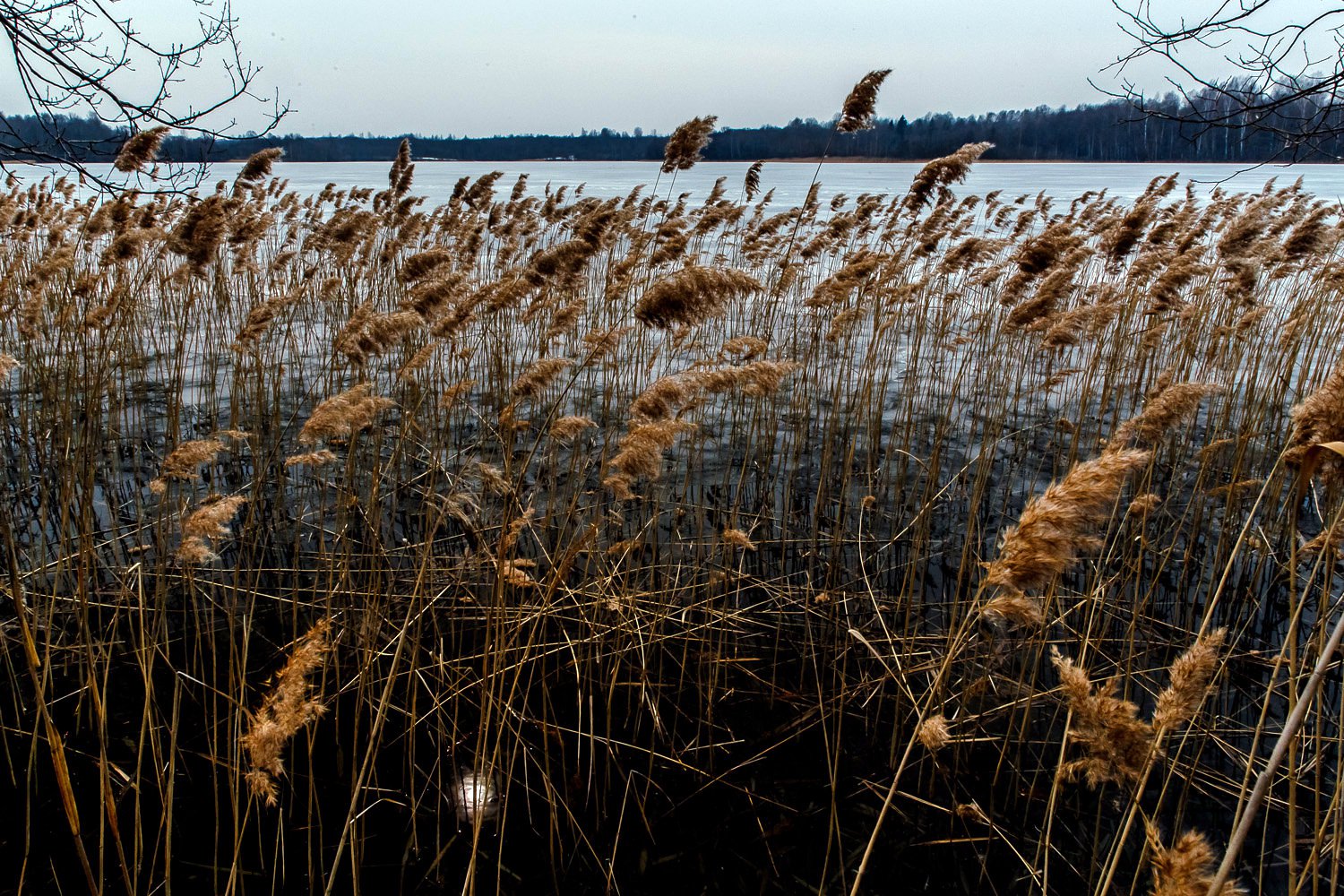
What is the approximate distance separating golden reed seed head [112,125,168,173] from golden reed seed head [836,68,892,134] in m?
3.77

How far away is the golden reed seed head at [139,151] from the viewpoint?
4.64 m

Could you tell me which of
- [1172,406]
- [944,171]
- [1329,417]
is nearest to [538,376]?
[1172,406]

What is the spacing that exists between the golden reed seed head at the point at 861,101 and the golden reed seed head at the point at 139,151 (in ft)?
12.4

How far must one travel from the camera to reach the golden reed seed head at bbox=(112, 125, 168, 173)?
15.2 feet

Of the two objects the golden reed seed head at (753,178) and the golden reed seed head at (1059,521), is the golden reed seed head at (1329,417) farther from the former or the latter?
the golden reed seed head at (753,178)

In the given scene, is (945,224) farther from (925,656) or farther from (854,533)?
(925,656)

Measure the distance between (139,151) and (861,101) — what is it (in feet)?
13.5

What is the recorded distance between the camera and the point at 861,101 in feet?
16.5

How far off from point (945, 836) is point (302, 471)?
14.1 feet

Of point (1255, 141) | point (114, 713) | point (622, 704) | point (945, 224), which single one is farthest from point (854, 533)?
point (1255, 141)

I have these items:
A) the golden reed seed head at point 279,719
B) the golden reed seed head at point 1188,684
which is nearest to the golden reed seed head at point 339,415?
the golden reed seed head at point 279,719

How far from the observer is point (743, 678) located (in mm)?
3541

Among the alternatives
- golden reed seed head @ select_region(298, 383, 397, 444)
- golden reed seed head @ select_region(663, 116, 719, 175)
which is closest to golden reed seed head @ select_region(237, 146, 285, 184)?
golden reed seed head @ select_region(663, 116, 719, 175)

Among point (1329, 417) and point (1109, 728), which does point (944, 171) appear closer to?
point (1329, 417)
